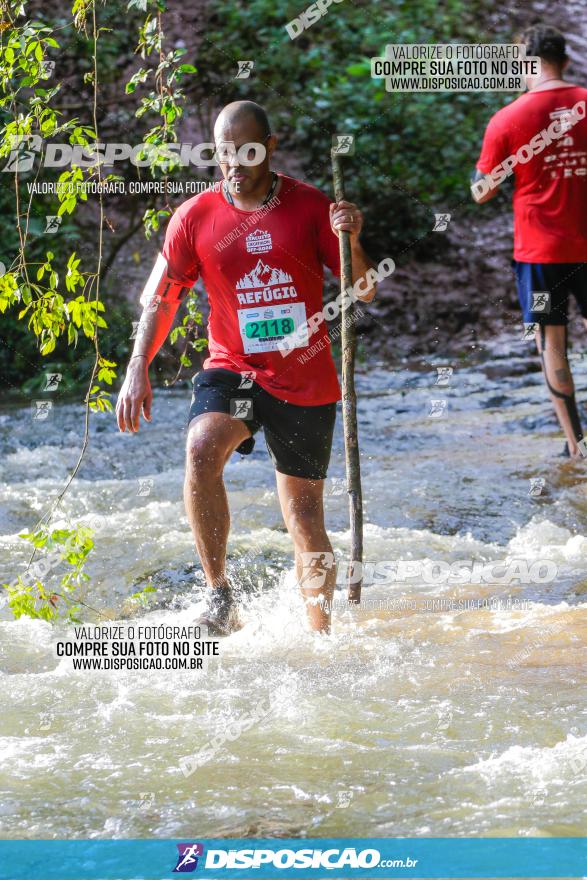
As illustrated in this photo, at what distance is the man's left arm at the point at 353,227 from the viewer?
396cm

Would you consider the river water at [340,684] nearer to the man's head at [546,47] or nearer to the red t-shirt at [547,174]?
the red t-shirt at [547,174]

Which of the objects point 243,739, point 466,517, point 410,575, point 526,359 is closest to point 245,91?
point 526,359

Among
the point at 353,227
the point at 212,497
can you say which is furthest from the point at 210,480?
the point at 353,227

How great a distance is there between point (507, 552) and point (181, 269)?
7.46 feet

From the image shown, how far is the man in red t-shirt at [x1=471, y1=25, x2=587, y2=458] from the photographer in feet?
21.6

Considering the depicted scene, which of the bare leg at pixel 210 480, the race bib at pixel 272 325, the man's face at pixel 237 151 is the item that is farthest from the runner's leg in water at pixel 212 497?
the man's face at pixel 237 151

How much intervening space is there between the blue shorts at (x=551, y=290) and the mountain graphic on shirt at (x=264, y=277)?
2825mm

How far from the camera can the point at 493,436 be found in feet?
26.7

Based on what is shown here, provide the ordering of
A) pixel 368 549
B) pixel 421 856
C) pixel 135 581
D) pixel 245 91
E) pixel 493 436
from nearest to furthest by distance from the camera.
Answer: pixel 421 856
pixel 135 581
pixel 368 549
pixel 493 436
pixel 245 91

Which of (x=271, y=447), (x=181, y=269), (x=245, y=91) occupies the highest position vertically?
(x=245, y=91)

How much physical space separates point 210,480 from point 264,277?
0.77m

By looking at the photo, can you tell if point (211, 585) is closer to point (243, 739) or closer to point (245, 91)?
point (243, 739)

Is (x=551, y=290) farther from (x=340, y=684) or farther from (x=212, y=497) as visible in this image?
(x=340, y=684)

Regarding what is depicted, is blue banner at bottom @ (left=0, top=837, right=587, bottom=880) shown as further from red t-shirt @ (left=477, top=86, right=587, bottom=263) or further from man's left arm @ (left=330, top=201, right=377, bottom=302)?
red t-shirt @ (left=477, top=86, right=587, bottom=263)
